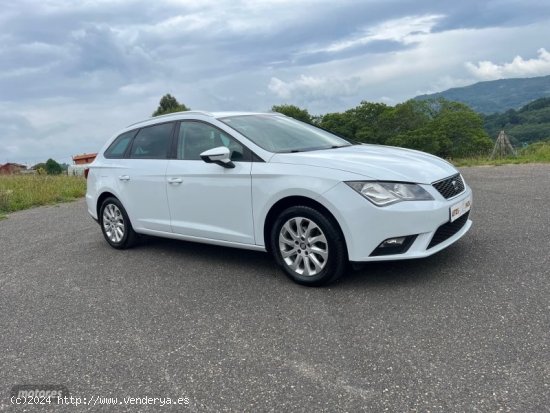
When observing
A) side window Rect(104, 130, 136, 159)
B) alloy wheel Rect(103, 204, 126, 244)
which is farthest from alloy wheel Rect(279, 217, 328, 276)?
side window Rect(104, 130, 136, 159)

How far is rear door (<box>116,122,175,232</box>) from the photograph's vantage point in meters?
5.57

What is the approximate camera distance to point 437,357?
119 inches

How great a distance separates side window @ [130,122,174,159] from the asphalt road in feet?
4.09

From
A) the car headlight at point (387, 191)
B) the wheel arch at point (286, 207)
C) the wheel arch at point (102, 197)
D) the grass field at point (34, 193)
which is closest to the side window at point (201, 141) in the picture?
the wheel arch at point (286, 207)

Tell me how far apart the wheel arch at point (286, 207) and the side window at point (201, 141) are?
23.1 inches

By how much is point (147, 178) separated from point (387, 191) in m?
2.93

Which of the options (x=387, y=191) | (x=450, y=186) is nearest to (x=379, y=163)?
(x=387, y=191)

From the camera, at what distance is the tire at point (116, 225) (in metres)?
6.25

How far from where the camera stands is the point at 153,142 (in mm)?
5855

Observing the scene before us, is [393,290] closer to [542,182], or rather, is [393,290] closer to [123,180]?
[123,180]

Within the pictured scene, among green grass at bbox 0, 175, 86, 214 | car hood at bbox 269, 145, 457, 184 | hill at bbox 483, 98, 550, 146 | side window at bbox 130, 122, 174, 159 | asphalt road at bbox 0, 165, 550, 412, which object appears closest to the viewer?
asphalt road at bbox 0, 165, 550, 412

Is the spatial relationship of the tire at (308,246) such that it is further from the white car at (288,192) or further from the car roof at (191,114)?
the car roof at (191,114)

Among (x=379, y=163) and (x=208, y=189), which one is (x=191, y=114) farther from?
(x=379, y=163)

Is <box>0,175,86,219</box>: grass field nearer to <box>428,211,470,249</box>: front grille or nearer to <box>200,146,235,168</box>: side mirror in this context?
<box>200,146,235,168</box>: side mirror
